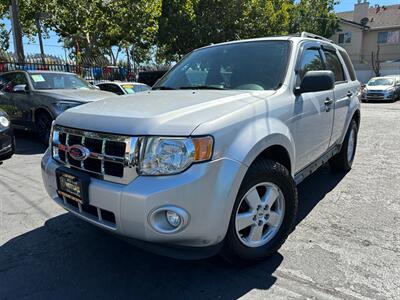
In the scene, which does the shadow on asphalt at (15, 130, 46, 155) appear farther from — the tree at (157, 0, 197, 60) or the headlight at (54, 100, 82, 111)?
the tree at (157, 0, 197, 60)

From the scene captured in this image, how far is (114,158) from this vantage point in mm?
2529

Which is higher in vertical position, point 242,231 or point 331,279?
point 242,231

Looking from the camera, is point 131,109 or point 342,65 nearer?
point 131,109

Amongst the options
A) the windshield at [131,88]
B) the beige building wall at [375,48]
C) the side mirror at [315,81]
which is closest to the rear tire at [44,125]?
the windshield at [131,88]

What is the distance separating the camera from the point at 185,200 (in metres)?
2.33

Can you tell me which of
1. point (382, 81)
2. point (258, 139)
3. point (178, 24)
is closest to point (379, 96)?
point (382, 81)

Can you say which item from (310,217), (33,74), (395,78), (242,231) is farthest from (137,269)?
(395,78)

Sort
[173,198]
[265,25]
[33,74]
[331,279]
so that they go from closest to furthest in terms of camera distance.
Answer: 1. [173,198]
2. [331,279]
3. [33,74]
4. [265,25]

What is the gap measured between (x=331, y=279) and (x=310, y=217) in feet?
3.93

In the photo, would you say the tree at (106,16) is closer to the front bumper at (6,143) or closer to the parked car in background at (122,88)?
the parked car in background at (122,88)

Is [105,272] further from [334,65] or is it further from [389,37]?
[389,37]

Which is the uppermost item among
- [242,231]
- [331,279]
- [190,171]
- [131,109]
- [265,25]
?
[265,25]

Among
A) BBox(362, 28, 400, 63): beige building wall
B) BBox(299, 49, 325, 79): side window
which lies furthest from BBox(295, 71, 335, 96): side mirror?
BBox(362, 28, 400, 63): beige building wall

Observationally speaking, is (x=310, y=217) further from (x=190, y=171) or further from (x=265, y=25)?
(x=265, y=25)
